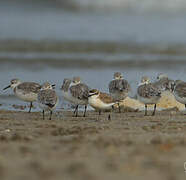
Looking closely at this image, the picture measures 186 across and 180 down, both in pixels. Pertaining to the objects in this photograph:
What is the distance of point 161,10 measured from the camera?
3719cm

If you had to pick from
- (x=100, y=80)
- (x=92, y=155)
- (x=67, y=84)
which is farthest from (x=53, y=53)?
(x=92, y=155)

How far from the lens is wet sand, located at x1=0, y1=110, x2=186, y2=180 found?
5.18 metres

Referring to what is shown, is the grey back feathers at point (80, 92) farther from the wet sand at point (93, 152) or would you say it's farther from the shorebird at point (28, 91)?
the wet sand at point (93, 152)

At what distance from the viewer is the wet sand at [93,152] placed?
17.0 ft

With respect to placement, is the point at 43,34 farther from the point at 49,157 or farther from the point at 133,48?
the point at 49,157

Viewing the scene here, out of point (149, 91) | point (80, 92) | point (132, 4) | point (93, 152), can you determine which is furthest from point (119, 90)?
point (132, 4)

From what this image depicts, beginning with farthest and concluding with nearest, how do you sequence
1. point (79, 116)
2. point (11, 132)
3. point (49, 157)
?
point (79, 116) < point (11, 132) < point (49, 157)

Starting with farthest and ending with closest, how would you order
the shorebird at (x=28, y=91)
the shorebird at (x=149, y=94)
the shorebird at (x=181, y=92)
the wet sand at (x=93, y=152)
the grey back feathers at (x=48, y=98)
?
the shorebird at (x=28, y=91) < the shorebird at (x=149, y=94) < the shorebird at (x=181, y=92) < the grey back feathers at (x=48, y=98) < the wet sand at (x=93, y=152)

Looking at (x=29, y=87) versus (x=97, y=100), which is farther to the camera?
(x=29, y=87)

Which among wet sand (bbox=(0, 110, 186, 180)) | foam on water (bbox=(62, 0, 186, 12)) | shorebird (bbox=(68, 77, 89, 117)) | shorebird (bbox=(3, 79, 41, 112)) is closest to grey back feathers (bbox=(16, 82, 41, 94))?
shorebird (bbox=(3, 79, 41, 112))

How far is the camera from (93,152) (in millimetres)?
6195

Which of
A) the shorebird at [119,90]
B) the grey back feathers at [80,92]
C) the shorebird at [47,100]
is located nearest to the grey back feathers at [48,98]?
the shorebird at [47,100]

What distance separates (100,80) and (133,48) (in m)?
7.50

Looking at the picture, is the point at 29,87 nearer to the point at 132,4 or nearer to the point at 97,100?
the point at 97,100
